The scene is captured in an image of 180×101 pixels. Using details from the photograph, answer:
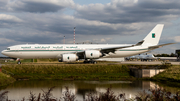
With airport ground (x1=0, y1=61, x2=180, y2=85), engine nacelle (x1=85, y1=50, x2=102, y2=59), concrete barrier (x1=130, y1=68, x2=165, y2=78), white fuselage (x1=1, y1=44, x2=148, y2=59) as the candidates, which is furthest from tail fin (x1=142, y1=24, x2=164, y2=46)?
engine nacelle (x1=85, y1=50, x2=102, y2=59)

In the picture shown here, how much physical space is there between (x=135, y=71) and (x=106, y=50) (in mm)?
7128

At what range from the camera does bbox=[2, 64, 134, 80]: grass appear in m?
24.9

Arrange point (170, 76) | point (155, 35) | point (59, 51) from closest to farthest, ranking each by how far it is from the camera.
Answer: point (170, 76) < point (59, 51) < point (155, 35)

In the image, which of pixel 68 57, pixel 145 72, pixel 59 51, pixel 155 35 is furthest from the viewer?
pixel 155 35

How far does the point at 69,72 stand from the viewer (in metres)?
25.9

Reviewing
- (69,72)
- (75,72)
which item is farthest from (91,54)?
(69,72)

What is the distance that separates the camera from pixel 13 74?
2512cm

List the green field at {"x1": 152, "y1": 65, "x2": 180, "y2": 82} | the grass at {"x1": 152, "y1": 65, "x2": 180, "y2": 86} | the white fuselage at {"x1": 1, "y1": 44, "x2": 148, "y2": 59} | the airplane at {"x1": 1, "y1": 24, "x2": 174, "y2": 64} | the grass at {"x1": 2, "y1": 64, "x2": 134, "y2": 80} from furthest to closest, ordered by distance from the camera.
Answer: the white fuselage at {"x1": 1, "y1": 44, "x2": 148, "y2": 59}, the airplane at {"x1": 1, "y1": 24, "x2": 174, "y2": 64}, the grass at {"x1": 2, "y1": 64, "x2": 134, "y2": 80}, the green field at {"x1": 152, "y1": 65, "x2": 180, "y2": 82}, the grass at {"x1": 152, "y1": 65, "x2": 180, "y2": 86}

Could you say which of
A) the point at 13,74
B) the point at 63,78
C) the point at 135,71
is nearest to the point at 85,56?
the point at 63,78

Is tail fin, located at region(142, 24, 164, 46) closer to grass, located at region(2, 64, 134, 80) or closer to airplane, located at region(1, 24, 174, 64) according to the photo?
airplane, located at region(1, 24, 174, 64)

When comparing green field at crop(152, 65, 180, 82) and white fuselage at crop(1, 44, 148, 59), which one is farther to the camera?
white fuselage at crop(1, 44, 148, 59)

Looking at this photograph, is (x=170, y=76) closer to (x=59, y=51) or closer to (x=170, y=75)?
(x=170, y=75)

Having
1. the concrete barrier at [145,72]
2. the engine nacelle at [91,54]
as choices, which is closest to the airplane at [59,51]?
the engine nacelle at [91,54]

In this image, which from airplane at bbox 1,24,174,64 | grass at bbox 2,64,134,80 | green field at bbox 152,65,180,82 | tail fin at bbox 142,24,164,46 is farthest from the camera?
tail fin at bbox 142,24,164,46
